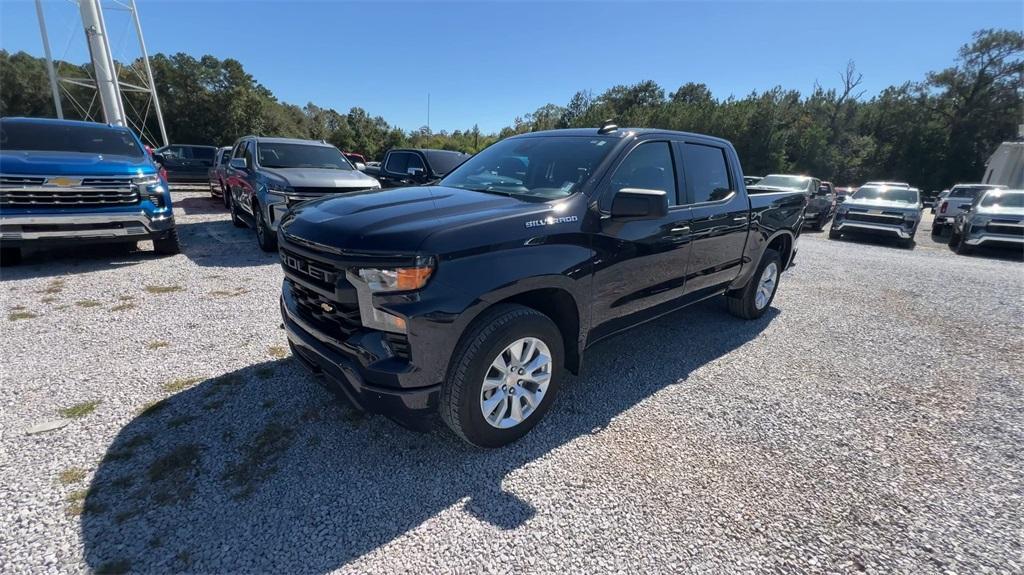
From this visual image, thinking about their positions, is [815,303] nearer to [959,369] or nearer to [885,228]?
[959,369]

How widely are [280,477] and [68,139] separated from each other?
700 cm

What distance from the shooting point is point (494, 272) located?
235 centimetres

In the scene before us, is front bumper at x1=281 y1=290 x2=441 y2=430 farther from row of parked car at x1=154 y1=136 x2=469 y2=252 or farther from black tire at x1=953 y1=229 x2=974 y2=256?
black tire at x1=953 y1=229 x2=974 y2=256

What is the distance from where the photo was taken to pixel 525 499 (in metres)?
2.31

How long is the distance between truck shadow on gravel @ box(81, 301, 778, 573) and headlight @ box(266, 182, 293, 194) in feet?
12.9

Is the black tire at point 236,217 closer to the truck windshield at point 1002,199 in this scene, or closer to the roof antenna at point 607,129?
the roof antenna at point 607,129

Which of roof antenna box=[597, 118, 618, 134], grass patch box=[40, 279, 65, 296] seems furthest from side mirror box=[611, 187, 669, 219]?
grass patch box=[40, 279, 65, 296]

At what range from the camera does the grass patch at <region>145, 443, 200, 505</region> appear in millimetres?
2213

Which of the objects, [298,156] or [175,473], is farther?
[298,156]

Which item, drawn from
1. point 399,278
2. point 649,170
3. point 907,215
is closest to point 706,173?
point 649,170

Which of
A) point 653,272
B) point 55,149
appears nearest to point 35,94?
point 55,149

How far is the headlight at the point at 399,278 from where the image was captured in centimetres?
216

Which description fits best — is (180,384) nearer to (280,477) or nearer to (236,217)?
(280,477)

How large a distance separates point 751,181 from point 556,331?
35.9 ft
